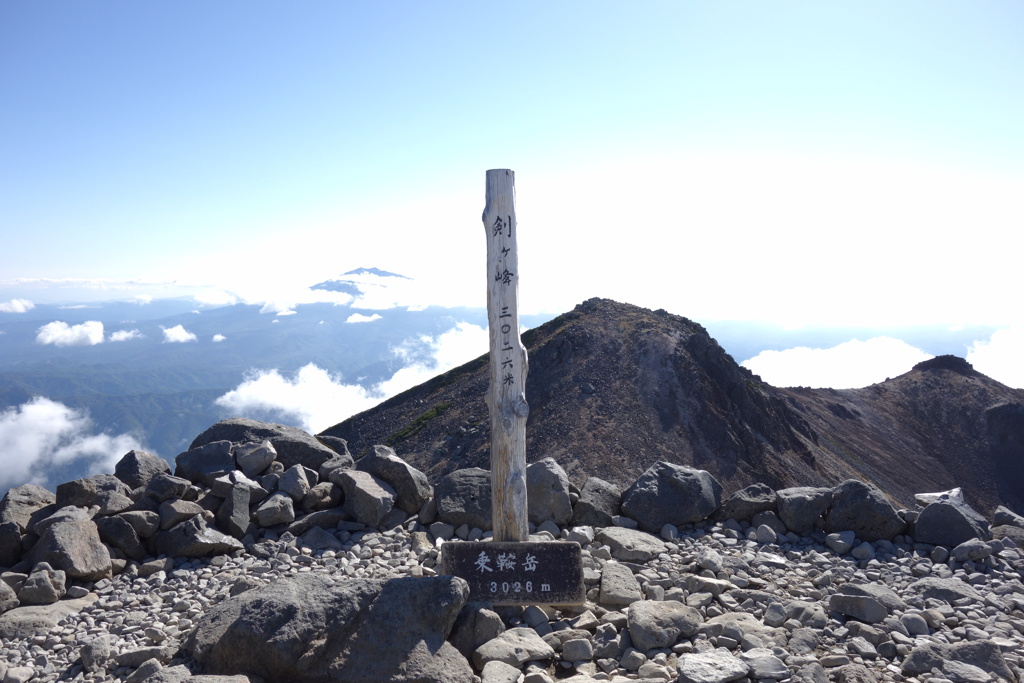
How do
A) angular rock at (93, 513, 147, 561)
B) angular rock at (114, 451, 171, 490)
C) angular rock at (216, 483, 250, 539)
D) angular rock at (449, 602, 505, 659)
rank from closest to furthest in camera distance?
1. angular rock at (449, 602, 505, 659)
2. angular rock at (93, 513, 147, 561)
3. angular rock at (216, 483, 250, 539)
4. angular rock at (114, 451, 171, 490)

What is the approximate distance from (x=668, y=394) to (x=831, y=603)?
76.3ft

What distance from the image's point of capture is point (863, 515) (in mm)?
10227

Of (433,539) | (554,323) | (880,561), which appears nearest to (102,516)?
(433,539)

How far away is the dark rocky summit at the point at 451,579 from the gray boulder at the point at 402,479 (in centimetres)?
3

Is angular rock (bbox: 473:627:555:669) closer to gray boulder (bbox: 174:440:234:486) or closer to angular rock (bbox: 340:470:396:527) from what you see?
angular rock (bbox: 340:470:396:527)

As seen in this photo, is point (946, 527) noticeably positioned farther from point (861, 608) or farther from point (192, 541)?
point (192, 541)

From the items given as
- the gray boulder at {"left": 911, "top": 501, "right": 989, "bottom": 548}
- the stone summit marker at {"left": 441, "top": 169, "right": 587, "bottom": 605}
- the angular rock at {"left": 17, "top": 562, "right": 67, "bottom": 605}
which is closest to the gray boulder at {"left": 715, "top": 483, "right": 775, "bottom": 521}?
the gray boulder at {"left": 911, "top": 501, "right": 989, "bottom": 548}

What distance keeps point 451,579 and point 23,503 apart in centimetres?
724

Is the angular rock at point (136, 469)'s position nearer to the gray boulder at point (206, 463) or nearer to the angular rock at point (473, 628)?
the gray boulder at point (206, 463)

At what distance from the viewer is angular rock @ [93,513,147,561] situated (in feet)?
29.1

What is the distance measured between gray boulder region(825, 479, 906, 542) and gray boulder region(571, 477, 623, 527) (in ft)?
11.6

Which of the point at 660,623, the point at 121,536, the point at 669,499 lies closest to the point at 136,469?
the point at 121,536

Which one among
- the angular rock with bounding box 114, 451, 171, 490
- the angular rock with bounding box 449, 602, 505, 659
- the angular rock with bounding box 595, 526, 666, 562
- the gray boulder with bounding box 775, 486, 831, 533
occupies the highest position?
the angular rock with bounding box 114, 451, 171, 490

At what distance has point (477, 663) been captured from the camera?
6641 mm
